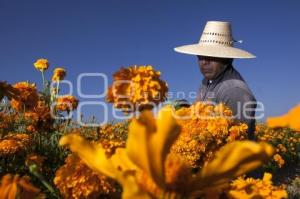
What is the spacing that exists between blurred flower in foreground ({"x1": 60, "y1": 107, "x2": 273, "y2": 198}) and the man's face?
11.5 feet

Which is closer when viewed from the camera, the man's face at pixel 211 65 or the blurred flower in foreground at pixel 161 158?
the blurred flower in foreground at pixel 161 158

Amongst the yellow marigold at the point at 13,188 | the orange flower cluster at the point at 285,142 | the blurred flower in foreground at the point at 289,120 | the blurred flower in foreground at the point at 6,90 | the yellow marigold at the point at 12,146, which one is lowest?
the orange flower cluster at the point at 285,142

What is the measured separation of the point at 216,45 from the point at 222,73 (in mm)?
273

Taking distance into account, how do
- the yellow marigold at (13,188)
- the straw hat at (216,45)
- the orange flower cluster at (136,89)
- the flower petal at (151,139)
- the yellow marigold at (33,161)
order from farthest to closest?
1. the straw hat at (216,45)
2. the yellow marigold at (33,161)
3. the orange flower cluster at (136,89)
4. the yellow marigold at (13,188)
5. the flower petal at (151,139)

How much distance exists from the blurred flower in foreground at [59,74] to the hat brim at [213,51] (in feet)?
3.52

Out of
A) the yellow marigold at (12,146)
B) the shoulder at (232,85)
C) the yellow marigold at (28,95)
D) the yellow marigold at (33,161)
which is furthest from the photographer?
the shoulder at (232,85)

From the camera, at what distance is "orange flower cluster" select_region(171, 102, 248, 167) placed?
220cm

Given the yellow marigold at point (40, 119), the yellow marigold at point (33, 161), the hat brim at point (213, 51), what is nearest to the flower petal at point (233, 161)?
the yellow marigold at point (33, 161)

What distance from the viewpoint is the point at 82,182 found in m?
1.35

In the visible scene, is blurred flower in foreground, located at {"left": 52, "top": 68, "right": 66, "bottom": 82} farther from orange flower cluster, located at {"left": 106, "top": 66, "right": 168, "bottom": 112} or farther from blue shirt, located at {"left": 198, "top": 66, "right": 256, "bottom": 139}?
orange flower cluster, located at {"left": 106, "top": 66, "right": 168, "bottom": 112}

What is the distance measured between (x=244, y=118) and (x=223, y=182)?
316 cm

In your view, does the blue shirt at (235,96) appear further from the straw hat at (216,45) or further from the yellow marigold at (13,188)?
the yellow marigold at (13,188)

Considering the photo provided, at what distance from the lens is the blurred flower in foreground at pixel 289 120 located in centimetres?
66

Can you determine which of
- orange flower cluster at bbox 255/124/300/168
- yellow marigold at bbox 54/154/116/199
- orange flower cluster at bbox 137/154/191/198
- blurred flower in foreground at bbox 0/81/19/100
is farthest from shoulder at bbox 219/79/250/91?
orange flower cluster at bbox 255/124/300/168
